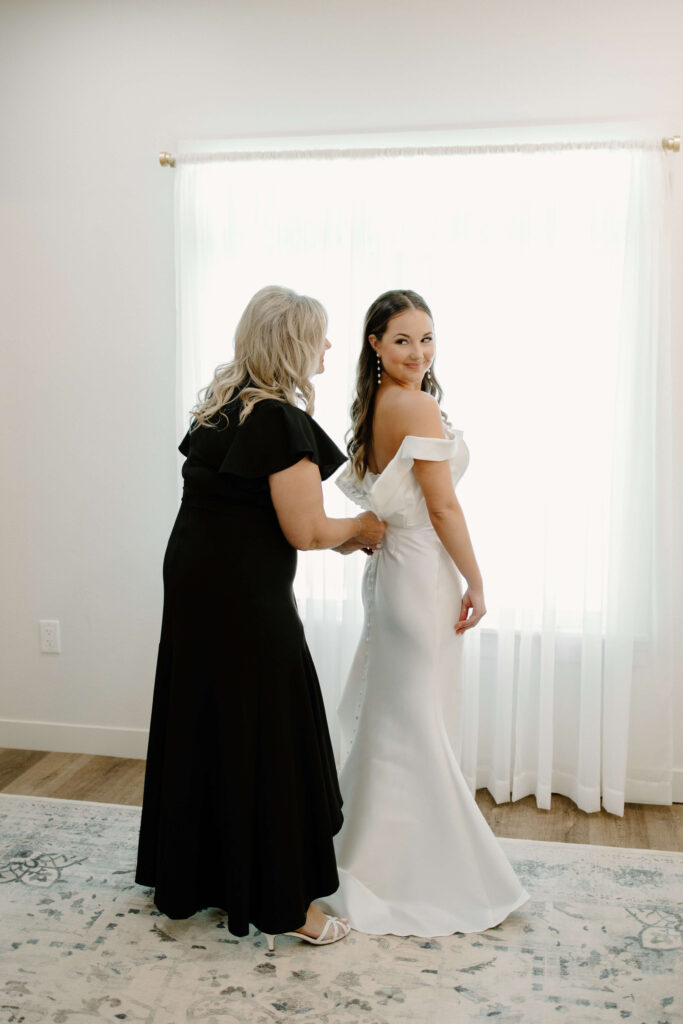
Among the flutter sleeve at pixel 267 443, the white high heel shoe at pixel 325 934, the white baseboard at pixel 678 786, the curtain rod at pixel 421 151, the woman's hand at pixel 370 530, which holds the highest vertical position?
the curtain rod at pixel 421 151

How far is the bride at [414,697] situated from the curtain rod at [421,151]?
84 cm

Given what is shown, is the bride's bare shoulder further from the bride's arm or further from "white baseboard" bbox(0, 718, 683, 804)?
"white baseboard" bbox(0, 718, 683, 804)

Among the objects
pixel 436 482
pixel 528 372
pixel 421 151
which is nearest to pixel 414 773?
pixel 436 482

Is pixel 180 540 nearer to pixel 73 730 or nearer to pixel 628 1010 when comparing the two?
pixel 628 1010

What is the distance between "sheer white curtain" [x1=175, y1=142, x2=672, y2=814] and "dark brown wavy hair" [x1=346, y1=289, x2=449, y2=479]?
0.59 meters

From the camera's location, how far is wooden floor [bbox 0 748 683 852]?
2.70 metres

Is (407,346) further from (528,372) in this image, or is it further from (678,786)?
(678,786)

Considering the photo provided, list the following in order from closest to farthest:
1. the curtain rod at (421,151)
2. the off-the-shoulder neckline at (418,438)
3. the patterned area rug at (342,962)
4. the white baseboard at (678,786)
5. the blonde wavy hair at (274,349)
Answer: the patterned area rug at (342,962) → the blonde wavy hair at (274,349) → the off-the-shoulder neckline at (418,438) → the curtain rod at (421,151) → the white baseboard at (678,786)

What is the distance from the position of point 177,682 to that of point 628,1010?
48.3 inches

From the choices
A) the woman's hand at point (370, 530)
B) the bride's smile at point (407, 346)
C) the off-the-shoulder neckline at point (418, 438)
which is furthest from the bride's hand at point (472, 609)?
the bride's smile at point (407, 346)

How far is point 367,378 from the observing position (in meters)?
2.32

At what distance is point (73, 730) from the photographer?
10.9ft

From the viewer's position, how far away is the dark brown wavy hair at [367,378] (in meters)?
2.22

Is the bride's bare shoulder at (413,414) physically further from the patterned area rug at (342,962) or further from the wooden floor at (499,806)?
the wooden floor at (499,806)
